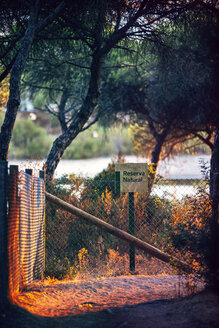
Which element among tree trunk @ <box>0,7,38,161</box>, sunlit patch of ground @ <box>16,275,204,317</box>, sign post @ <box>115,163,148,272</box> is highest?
tree trunk @ <box>0,7,38,161</box>

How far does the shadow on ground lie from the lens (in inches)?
161

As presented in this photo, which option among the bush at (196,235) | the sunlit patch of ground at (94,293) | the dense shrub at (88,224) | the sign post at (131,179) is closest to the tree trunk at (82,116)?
the dense shrub at (88,224)

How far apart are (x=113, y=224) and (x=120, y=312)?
11.3 ft

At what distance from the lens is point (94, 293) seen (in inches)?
223

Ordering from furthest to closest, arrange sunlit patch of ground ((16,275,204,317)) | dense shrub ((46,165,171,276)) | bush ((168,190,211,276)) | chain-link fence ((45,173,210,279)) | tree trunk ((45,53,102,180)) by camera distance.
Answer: tree trunk ((45,53,102,180)) < dense shrub ((46,165,171,276)) < chain-link fence ((45,173,210,279)) < bush ((168,190,211,276)) < sunlit patch of ground ((16,275,204,317))

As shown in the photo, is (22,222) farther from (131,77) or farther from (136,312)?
(131,77)

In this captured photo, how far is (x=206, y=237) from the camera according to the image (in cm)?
486

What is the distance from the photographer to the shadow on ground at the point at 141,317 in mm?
4082

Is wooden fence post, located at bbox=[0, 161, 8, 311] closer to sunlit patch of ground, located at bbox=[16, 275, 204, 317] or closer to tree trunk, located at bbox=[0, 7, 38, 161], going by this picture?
sunlit patch of ground, located at bbox=[16, 275, 204, 317]

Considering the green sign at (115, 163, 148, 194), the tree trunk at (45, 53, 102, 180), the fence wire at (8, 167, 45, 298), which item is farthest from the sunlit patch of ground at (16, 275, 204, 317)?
the tree trunk at (45, 53, 102, 180)

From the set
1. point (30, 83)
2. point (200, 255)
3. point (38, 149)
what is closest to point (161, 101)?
point (30, 83)

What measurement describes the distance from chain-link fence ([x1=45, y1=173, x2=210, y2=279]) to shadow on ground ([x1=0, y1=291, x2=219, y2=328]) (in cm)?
149

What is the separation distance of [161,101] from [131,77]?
1552 millimetres

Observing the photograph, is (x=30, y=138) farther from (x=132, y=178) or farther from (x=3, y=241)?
(x=3, y=241)
